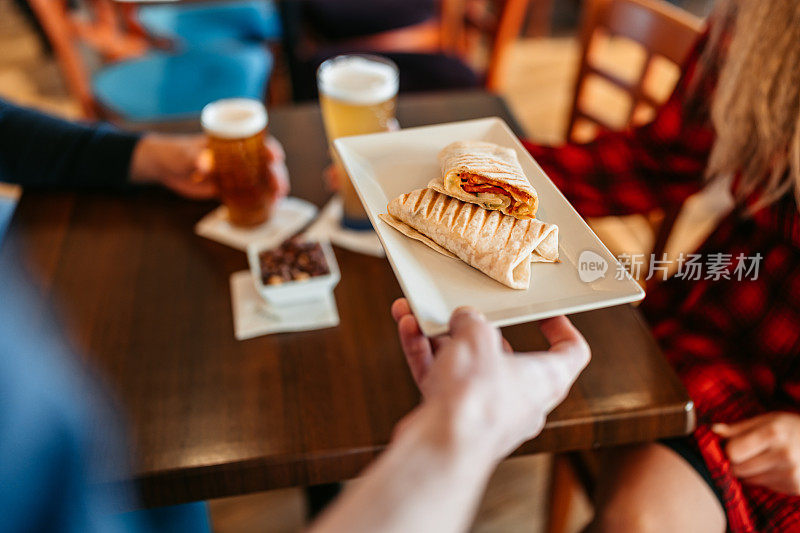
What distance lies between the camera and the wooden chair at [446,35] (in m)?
1.96

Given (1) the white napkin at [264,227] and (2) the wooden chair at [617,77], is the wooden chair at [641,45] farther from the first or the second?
(1) the white napkin at [264,227]

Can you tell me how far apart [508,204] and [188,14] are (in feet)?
7.51

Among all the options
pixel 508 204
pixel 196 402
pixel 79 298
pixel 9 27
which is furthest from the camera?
pixel 9 27

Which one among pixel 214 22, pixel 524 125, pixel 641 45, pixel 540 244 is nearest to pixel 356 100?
pixel 540 244

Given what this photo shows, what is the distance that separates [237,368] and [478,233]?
37cm

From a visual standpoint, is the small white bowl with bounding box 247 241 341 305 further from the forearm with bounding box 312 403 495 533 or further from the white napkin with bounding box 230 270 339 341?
the forearm with bounding box 312 403 495 533

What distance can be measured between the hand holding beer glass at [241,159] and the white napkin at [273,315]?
0.17m

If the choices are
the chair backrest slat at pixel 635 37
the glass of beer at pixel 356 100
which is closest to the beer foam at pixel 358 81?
the glass of beer at pixel 356 100

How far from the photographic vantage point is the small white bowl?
2.60 ft

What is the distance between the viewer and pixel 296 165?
3.71 ft

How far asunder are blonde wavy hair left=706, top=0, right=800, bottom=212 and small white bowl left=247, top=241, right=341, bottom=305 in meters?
0.66

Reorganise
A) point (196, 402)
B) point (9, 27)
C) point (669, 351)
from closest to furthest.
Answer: point (196, 402) → point (669, 351) → point (9, 27)

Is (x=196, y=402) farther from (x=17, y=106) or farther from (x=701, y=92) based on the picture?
(x=701, y=92)

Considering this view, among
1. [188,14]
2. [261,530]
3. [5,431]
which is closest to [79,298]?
[5,431]
